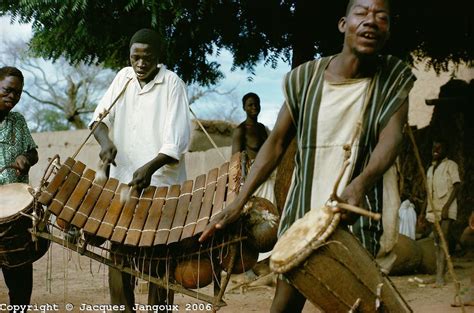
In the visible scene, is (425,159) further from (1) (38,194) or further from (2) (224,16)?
(1) (38,194)

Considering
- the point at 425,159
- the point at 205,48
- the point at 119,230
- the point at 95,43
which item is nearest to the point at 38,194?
the point at 119,230

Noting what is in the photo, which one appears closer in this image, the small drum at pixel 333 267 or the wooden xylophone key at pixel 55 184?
the small drum at pixel 333 267

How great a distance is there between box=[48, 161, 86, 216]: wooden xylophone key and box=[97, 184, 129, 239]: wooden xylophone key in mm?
257

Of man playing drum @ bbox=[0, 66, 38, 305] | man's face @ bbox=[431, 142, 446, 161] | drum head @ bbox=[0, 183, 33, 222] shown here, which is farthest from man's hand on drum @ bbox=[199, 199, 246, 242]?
man's face @ bbox=[431, 142, 446, 161]

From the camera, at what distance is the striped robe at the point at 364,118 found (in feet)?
9.28

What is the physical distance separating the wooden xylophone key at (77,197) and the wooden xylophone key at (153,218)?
0.41 m

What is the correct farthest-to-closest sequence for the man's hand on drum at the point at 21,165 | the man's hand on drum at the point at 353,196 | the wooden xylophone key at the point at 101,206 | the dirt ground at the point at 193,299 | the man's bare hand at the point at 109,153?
1. the dirt ground at the point at 193,299
2. the man's hand on drum at the point at 21,165
3. the man's bare hand at the point at 109,153
4. the wooden xylophone key at the point at 101,206
5. the man's hand on drum at the point at 353,196

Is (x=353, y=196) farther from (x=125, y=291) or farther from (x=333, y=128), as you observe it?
(x=125, y=291)

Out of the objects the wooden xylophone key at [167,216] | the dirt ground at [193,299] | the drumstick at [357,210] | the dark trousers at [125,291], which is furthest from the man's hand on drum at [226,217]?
the dirt ground at [193,299]

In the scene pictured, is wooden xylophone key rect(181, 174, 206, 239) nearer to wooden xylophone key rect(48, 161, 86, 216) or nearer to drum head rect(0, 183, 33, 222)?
wooden xylophone key rect(48, 161, 86, 216)

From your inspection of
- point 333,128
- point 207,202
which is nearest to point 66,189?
point 207,202

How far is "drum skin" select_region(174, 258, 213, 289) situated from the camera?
151 inches

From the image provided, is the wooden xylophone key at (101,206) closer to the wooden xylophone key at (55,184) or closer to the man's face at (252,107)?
the wooden xylophone key at (55,184)

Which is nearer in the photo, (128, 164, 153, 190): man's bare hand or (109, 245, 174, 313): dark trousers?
(128, 164, 153, 190): man's bare hand
